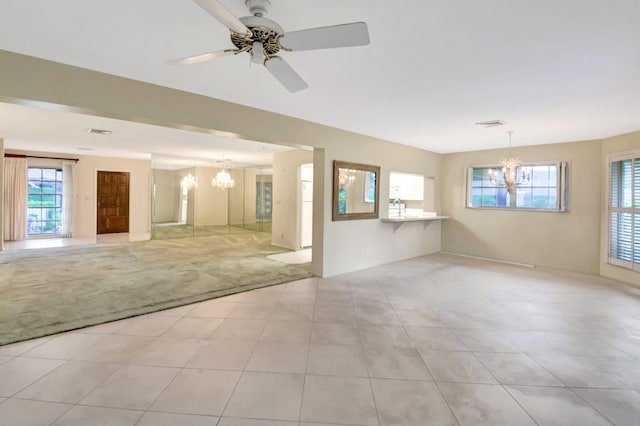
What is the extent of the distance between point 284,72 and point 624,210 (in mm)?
5966

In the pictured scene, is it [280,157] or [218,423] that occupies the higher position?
[280,157]

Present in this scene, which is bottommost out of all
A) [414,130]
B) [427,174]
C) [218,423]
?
[218,423]

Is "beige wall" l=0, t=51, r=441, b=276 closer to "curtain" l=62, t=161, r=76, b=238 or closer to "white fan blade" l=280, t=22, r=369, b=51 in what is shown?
"white fan blade" l=280, t=22, r=369, b=51

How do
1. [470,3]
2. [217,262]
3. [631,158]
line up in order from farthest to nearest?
[217,262] → [631,158] → [470,3]

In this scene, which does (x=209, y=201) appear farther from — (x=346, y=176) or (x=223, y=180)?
(x=346, y=176)

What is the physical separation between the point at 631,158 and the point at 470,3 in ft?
16.7

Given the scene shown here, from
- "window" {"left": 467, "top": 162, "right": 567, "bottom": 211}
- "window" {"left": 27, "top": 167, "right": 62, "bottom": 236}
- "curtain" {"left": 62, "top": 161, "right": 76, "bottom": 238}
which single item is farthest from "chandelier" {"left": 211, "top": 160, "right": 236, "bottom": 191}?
"window" {"left": 467, "top": 162, "right": 567, "bottom": 211}

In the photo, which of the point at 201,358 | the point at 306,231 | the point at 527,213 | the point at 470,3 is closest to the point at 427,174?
the point at 527,213

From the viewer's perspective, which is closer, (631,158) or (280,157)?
(631,158)

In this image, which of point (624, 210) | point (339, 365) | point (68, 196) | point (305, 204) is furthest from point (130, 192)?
point (624, 210)

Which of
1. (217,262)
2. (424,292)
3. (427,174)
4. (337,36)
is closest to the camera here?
(337,36)

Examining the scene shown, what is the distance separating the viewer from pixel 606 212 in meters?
5.25

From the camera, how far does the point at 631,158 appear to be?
15.8 feet

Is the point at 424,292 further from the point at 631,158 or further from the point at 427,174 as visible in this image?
the point at 631,158
